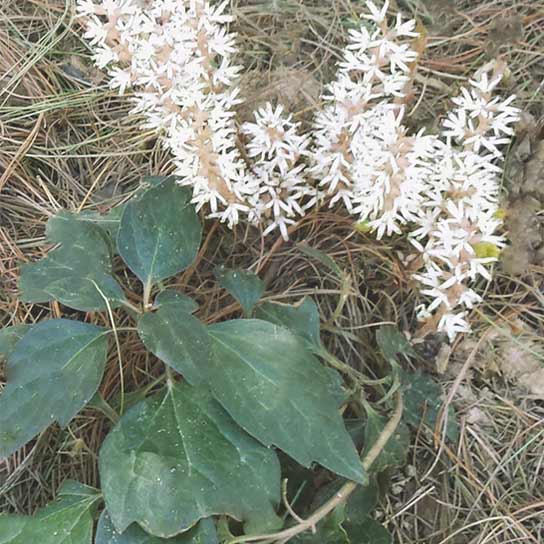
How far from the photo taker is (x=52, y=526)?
107 centimetres

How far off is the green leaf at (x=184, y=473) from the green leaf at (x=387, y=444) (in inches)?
7.7

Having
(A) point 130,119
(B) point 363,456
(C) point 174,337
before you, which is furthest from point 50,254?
(B) point 363,456

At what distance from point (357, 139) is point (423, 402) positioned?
0.50 meters

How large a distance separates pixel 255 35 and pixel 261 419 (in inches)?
36.7

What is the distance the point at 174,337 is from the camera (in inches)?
41.6

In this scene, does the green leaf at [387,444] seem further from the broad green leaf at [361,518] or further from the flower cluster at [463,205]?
the flower cluster at [463,205]

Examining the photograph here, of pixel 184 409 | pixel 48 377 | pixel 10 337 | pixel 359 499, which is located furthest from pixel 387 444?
pixel 10 337

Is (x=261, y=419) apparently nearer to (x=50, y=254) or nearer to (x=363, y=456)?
(x=363, y=456)

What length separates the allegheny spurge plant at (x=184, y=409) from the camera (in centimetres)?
102

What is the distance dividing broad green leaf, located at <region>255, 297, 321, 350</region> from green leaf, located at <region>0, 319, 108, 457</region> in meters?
0.29

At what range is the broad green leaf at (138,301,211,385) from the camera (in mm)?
1030

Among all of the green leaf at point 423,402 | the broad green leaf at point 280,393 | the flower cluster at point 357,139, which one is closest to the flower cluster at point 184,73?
the flower cluster at point 357,139

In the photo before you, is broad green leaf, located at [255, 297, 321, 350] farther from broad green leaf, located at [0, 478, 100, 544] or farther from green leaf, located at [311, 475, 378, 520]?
broad green leaf, located at [0, 478, 100, 544]

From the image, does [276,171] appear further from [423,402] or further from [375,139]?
[423,402]
